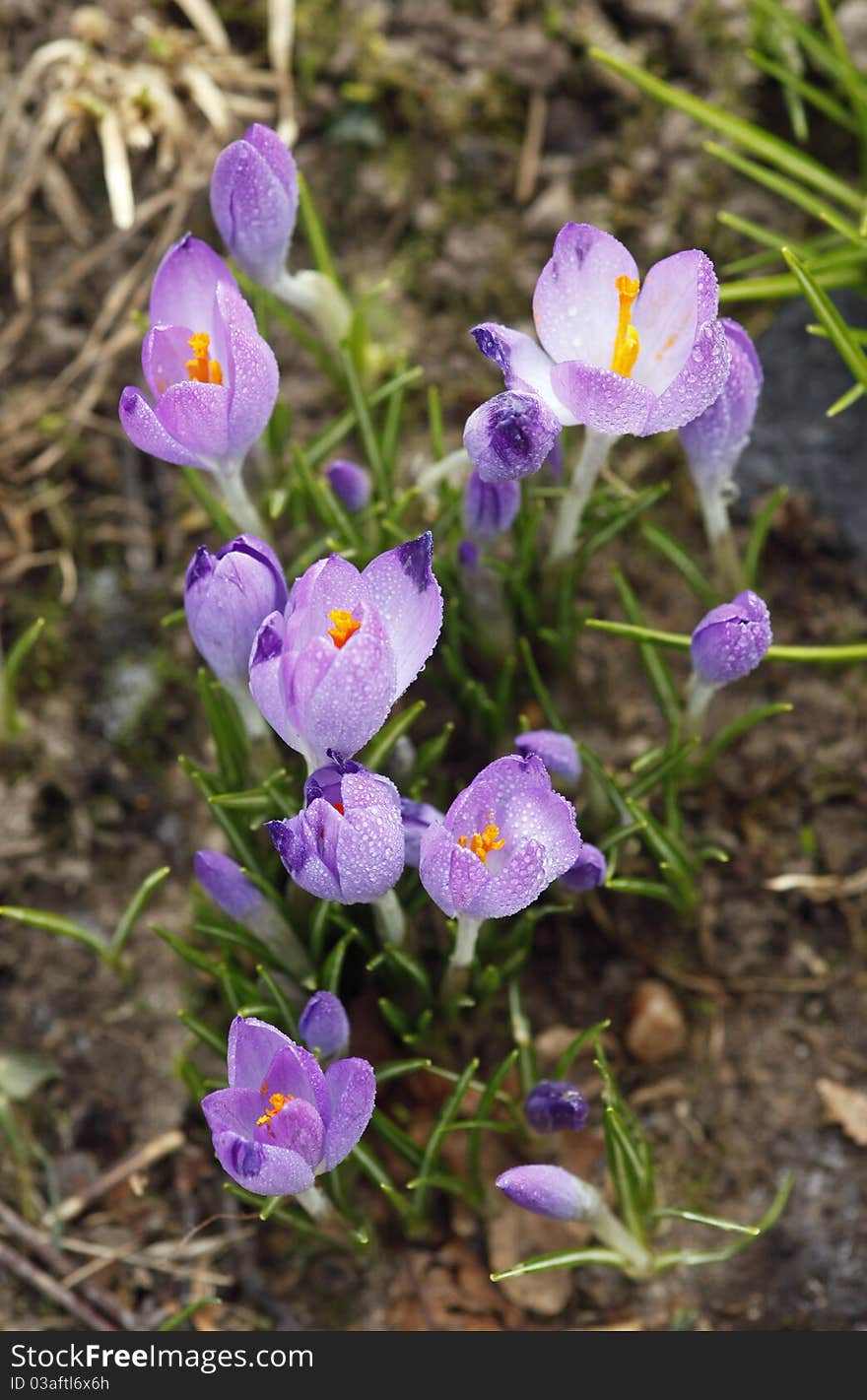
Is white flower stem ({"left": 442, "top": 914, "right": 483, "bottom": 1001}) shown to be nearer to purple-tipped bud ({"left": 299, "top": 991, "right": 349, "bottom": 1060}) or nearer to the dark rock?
purple-tipped bud ({"left": 299, "top": 991, "right": 349, "bottom": 1060})

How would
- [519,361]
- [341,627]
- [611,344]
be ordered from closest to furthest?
[341,627] < [519,361] < [611,344]

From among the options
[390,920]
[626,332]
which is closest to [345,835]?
[390,920]

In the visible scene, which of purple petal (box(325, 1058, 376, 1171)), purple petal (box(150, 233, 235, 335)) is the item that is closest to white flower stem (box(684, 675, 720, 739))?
purple petal (box(325, 1058, 376, 1171))

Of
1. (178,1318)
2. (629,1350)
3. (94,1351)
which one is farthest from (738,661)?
(94,1351)

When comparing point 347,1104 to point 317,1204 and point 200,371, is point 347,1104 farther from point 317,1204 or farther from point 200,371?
point 200,371

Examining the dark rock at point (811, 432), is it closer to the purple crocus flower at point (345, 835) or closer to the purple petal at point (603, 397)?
the purple petal at point (603, 397)

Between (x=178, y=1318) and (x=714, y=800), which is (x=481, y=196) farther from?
(x=178, y=1318)
